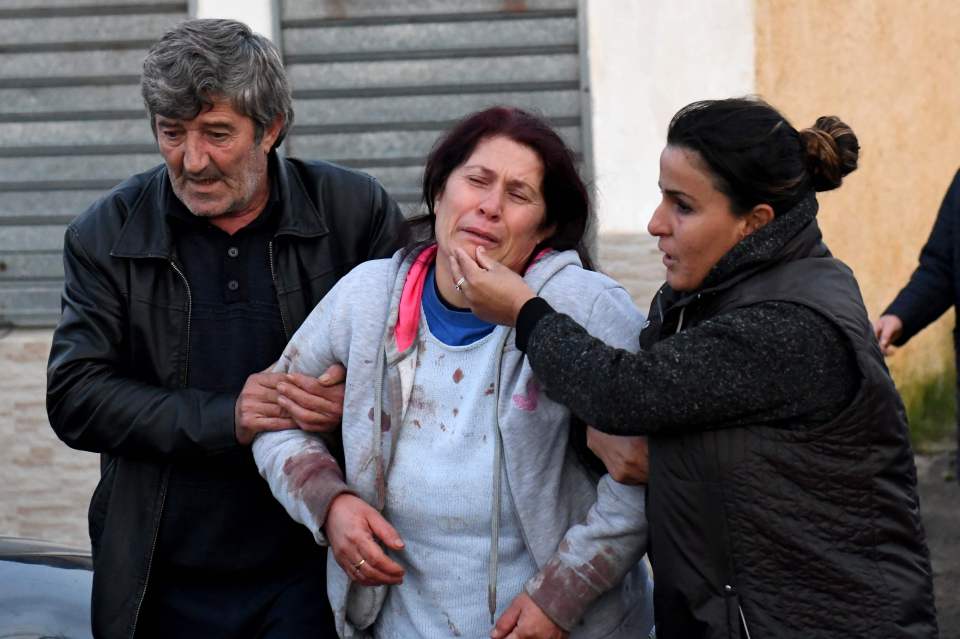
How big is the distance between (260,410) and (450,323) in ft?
1.54

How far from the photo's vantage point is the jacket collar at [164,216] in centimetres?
310

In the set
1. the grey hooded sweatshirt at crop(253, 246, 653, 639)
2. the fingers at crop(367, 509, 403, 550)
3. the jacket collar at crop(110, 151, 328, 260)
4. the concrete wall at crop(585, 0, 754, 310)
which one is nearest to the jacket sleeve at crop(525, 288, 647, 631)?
the grey hooded sweatshirt at crop(253, 246, 653, 639)

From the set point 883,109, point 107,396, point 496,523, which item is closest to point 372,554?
point 496,523

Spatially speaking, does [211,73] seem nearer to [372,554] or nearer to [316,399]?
[316,399]

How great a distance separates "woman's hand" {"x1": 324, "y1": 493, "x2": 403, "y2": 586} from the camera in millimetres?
2584

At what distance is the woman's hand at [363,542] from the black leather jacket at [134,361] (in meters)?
0.45

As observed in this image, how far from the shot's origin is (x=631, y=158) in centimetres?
652

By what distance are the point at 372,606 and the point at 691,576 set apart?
2.42 feet

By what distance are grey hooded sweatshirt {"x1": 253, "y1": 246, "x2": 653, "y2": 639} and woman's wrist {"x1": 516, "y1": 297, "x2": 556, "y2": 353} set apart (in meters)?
0.16

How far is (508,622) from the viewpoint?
8.26 feet

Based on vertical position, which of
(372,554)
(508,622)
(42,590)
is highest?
(372,554)

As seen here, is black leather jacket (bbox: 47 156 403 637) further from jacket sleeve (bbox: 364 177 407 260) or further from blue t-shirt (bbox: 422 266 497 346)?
blue t-shirt (bbox: 422 266 497 346)

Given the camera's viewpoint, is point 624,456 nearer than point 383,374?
Yes

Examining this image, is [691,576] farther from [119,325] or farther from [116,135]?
[116,135]
